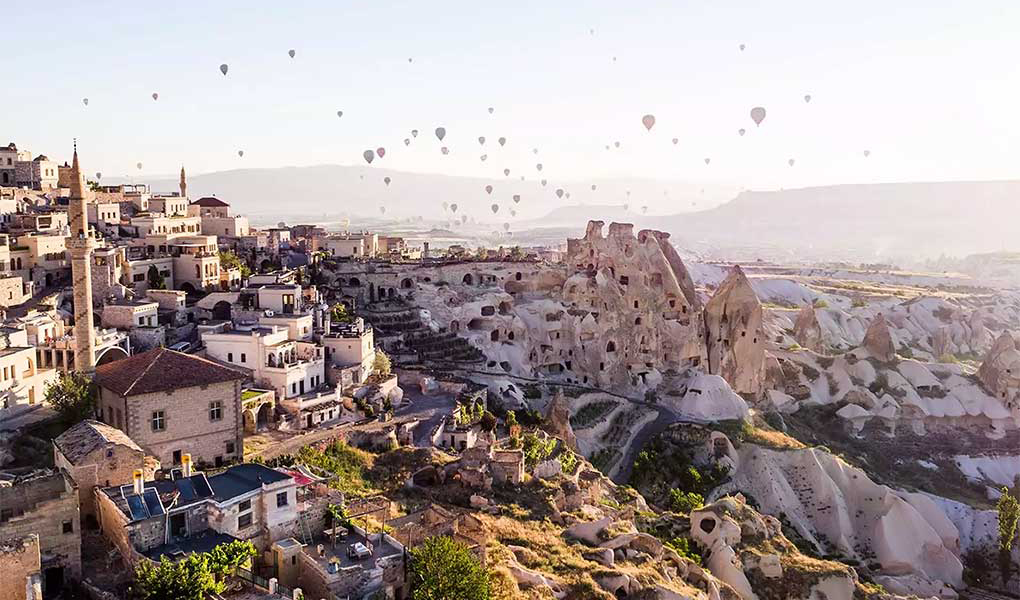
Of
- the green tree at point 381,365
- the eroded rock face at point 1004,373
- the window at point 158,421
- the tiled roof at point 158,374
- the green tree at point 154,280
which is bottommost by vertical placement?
the eroded rock face at point 1004,373

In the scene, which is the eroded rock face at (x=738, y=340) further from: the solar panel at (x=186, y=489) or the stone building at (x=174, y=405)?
the solar panel at (x=186, y=489)

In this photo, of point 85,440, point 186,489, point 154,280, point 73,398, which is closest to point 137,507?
point 186,489

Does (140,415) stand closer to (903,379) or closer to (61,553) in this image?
(61,553)

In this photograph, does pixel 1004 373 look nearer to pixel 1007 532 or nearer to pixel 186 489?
pixel 1007 532

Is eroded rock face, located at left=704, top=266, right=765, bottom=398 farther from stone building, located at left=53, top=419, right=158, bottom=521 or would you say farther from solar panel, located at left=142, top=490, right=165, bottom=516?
solar panel, located at left=142, top=490, right=165, bottom=516

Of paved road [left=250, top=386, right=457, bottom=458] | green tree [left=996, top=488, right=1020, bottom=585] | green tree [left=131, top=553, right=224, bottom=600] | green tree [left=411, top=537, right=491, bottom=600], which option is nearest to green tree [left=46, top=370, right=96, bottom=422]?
paved road [left=250, top=386, right=457, bottom=458]

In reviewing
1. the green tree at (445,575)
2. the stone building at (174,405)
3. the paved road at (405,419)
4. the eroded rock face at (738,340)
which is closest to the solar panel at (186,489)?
the green tree at (445,575)

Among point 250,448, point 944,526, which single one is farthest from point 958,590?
point 250,448
